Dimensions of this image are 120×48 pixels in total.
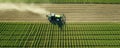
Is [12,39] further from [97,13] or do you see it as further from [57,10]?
[97,13]

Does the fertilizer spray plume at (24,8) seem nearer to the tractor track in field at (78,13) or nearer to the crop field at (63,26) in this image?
the crop field at (63,26)

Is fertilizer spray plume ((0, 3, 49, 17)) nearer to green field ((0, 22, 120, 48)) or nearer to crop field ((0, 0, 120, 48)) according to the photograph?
crop field ((0, 0, 120, 48))

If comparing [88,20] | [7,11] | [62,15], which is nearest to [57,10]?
[62,15]

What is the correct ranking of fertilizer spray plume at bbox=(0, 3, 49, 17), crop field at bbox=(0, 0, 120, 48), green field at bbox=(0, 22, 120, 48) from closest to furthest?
green field at bbox=(0, 22, 120, 48), crop field at bbox=(0, 0, 120, 48), fertilizer spray plume at bbox=(0, 3, 49, 17)

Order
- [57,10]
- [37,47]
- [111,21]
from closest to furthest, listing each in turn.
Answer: [37,47]
[111,21]
[57,10]

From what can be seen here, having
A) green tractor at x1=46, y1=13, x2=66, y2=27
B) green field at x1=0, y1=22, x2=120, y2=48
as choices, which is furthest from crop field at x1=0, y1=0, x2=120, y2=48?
green tractor at x1=46, y1=13, x2=66, y2=27
